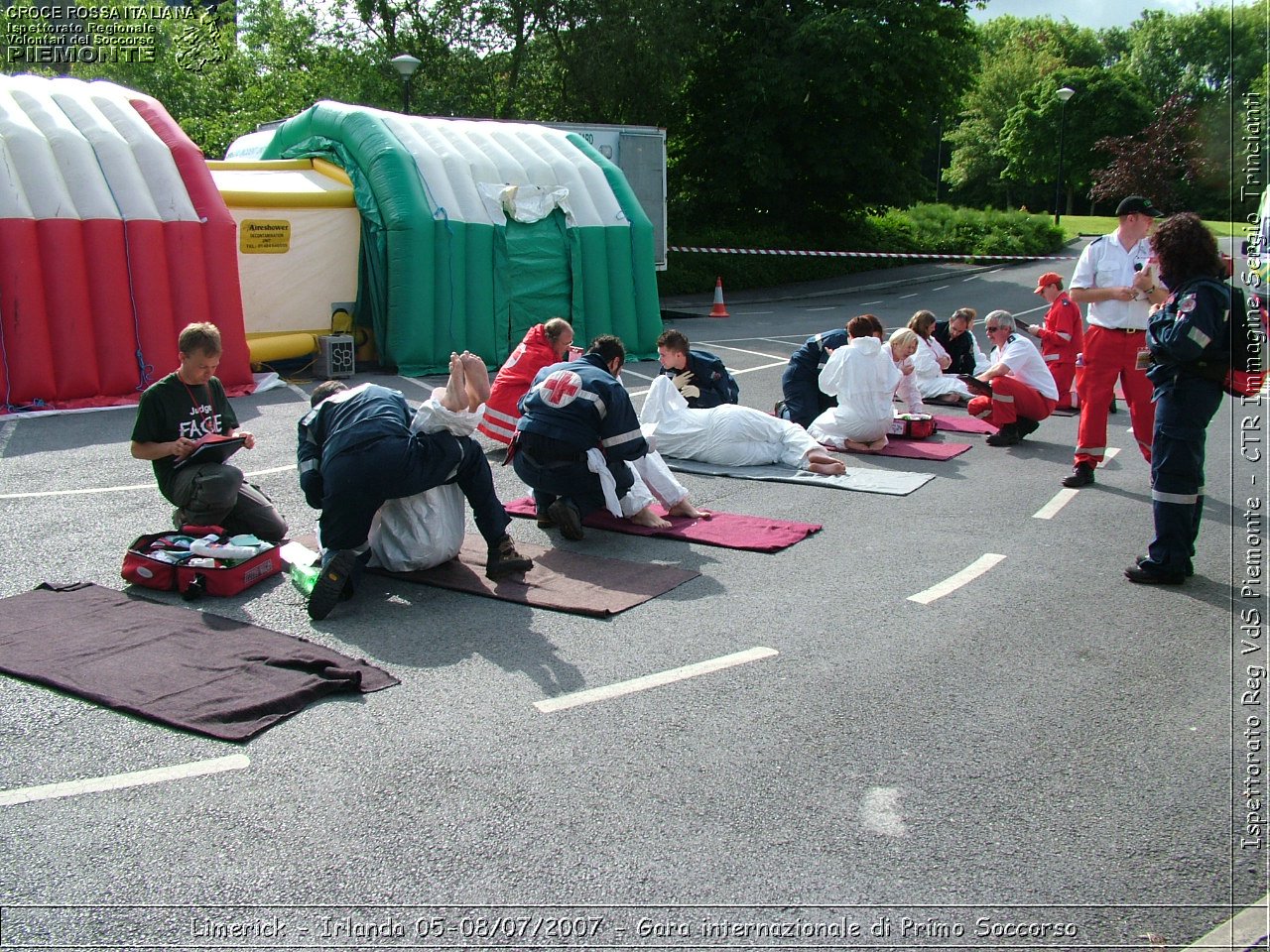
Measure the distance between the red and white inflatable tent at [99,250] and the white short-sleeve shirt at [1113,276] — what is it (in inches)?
363

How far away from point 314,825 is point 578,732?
3.75 ft

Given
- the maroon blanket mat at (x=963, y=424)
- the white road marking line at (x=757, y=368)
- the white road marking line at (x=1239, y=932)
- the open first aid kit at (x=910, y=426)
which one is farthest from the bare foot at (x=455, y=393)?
the white road marking line at (x=757, y=368)

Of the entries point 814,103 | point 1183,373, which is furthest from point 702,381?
point 814,103

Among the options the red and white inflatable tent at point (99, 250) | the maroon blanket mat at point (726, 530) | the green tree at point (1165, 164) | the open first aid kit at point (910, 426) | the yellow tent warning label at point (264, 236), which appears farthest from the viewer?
the green tree at point (1165, 164)

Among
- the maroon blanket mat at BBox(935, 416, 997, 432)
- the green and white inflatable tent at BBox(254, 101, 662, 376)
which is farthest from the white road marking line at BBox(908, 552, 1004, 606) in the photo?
the green and white inflatable tent at BBox(254, 101, 662, 376)

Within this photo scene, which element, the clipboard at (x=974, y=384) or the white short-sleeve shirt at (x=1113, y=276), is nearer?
the white short-sleeve shirt at (x=1113, y=276)

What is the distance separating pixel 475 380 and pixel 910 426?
587 centimetres

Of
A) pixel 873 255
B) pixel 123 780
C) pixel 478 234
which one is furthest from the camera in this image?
pixel 873 255

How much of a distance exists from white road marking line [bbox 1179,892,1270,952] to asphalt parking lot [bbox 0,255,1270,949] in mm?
26

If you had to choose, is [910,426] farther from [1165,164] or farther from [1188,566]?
[1165,164]

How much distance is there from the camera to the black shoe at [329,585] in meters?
5.81

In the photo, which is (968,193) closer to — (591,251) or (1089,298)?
(591,251)

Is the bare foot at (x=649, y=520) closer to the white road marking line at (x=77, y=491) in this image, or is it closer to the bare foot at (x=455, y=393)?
the bare foot at (x=455, y=393)

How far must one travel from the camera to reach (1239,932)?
3295mm
